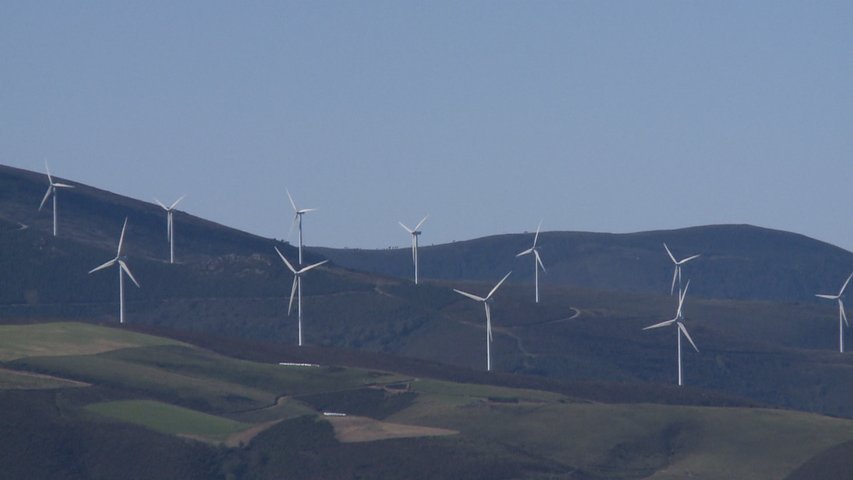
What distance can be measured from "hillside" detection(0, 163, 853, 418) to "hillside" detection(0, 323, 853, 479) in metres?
34.5

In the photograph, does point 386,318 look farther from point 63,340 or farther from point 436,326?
point 63,340

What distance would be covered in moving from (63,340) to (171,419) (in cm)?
2027

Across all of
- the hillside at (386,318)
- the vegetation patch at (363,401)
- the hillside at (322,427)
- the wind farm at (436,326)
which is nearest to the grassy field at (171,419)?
the hillside at (322,427)

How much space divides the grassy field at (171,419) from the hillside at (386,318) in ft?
158

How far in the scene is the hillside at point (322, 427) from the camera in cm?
6725

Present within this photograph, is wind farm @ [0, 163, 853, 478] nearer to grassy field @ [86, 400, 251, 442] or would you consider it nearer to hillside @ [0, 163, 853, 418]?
hillside @ [0, 163, 853, 418]

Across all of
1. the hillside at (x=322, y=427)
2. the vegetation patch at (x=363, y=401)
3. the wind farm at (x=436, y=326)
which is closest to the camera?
the hillside at (x=322, y=427)

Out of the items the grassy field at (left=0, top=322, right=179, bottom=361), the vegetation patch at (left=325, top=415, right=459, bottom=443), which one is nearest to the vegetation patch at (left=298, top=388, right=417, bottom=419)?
the vegetation patch at (left=325, top=415, right=459, bottom=443)

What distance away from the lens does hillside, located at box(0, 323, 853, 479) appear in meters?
67.2

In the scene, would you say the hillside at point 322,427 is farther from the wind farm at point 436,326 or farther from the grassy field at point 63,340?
the wind farm at point 436,326

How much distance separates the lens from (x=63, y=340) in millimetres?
90812

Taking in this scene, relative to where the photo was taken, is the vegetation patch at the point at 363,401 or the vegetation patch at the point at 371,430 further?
the vegetation patch at the point at 363,401

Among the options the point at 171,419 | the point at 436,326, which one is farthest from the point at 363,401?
the point at 436,326

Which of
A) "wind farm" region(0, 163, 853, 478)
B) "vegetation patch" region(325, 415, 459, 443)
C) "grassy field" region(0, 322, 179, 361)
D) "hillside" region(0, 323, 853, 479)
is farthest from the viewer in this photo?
"wind farm" region(0, 163, 853, 478)
